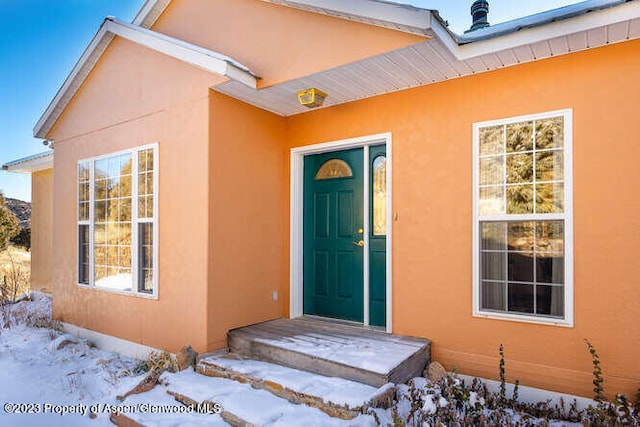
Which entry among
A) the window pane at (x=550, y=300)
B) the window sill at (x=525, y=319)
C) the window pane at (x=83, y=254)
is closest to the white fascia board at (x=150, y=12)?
the window pane at (x=83, y=254)

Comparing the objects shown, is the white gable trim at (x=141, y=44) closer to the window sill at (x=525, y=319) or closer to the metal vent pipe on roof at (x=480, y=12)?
the window sill at (x=525, y=319)

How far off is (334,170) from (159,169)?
213 cm

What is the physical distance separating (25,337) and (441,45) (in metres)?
6.61

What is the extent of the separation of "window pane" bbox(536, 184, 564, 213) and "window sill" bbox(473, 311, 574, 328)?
3.05ft

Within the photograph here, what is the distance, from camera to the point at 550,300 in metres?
3.25

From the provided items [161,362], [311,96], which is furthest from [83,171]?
[311,96]

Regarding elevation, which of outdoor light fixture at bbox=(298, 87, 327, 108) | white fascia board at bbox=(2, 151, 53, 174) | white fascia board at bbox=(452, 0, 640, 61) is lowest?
white fascia board at bbox=(2, 151, 53, 174)

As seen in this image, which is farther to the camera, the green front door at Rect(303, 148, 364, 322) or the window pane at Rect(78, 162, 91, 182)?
the window pane at Rect(78, 162, 91, 182)

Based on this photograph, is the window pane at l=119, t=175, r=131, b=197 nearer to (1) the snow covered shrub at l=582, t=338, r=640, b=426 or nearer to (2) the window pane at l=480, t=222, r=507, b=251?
(2) the window pane at l=480, t=222, r=507, b=251

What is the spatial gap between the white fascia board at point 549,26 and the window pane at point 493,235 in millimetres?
1515

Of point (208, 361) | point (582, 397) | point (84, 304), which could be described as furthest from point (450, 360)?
point (84, 304)

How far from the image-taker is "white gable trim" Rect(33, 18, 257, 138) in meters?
3.78

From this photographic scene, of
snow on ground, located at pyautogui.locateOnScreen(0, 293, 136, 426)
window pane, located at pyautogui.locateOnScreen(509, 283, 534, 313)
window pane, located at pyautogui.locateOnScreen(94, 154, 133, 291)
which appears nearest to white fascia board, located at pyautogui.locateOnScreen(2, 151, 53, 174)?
window pane, located at pyautogui.locateOnScreen(94, 154, 133, 291)

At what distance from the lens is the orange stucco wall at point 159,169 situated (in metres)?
4.11
